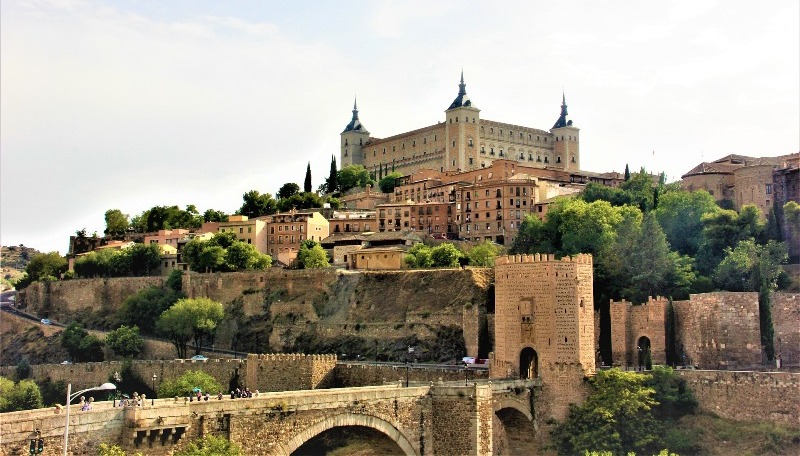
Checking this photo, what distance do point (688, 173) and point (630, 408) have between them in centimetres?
4316

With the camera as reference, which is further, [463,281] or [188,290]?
[188,290]

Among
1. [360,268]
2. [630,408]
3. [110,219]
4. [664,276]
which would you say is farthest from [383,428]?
[110,219]

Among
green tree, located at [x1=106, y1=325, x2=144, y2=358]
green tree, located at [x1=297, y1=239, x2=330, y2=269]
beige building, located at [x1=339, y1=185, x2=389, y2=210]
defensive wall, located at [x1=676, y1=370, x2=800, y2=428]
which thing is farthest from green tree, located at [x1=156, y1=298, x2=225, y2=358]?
defensive wall, located at [x1=676, y1=370, x2=800, y2=428]

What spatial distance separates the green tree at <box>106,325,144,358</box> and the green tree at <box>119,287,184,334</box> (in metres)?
4.01

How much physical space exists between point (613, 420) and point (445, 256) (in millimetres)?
34452

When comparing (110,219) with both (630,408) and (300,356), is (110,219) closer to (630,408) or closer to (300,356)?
(300,356)

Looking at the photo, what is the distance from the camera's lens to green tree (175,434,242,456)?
105 feet

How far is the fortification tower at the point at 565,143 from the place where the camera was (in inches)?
5236

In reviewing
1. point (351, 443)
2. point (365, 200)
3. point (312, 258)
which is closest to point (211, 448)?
point (351, 443)

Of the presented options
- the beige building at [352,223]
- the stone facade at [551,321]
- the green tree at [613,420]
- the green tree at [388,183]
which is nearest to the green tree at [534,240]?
the stone facade at [551,321]

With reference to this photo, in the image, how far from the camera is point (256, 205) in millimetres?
116000

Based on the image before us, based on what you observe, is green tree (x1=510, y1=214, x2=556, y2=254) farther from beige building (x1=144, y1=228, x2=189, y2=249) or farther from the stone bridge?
beige building (x1=144, y1=228, x2=189, y2=249)

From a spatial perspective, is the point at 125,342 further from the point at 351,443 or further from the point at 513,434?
the point at 513,434

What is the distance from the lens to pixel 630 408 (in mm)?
47812
